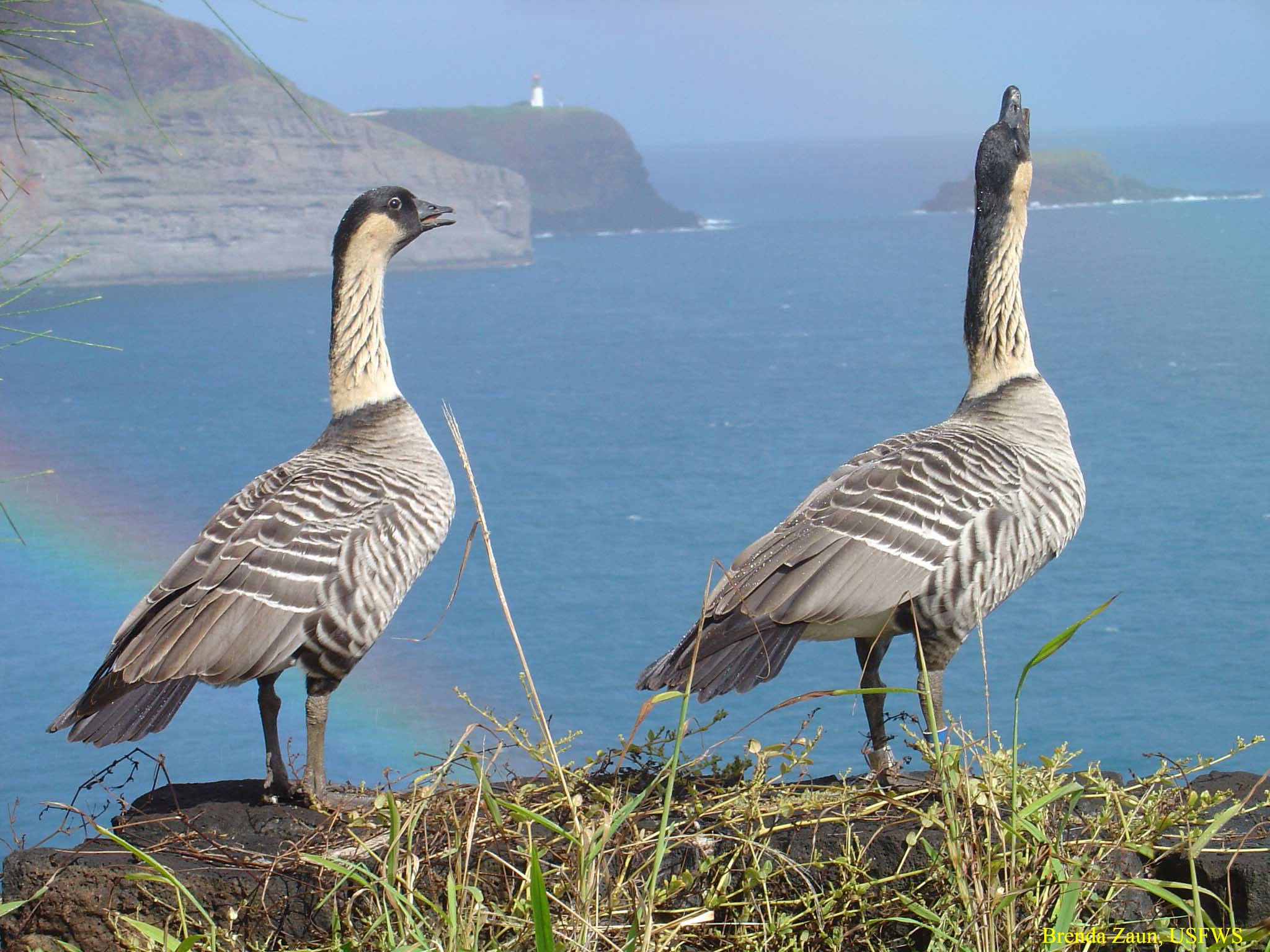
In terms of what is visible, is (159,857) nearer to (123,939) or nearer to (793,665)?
(123,939)

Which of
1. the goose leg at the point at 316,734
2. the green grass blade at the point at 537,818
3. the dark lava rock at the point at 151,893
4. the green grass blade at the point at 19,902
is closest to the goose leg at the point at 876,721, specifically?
the green grass blade at the point at 537,818

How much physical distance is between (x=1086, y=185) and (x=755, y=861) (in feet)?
557

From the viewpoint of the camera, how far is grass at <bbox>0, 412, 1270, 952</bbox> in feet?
12.8

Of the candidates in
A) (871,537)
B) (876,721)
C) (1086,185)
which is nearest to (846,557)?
(871,537)

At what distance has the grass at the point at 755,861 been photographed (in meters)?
3.89

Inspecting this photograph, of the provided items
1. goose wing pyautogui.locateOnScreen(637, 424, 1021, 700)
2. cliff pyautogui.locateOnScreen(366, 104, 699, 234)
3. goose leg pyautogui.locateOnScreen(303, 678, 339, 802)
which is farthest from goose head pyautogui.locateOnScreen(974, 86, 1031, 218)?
cliff pyautogui.locateOnScreen(366, 104, 699, 234)

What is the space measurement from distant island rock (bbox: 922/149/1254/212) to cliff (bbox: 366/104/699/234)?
151 ft

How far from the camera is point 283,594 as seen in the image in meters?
5.73

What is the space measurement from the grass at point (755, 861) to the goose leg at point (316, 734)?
0.75 meters

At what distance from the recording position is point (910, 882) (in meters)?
4.47

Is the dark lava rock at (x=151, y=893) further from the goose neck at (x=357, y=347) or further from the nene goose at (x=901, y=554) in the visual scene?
the goose neck at (x=357, y=347)

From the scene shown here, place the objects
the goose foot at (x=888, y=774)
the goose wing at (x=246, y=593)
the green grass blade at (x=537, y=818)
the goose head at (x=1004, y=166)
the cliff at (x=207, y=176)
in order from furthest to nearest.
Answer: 1. the cliff at (x=207, y=176)
2. the goose head at (x=1004, y=166)
3. the goose wing at (x=246, y=593)
4. the goose foot at (x=888, y=774)
5. the green grass blade at (x=537, y=818)

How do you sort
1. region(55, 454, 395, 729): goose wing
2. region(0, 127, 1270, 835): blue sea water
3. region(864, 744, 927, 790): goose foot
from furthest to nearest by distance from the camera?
1. region(0, 127, 1270, 835): blue sea water
2. region(55, 454, 395, 729): goose wing
3. region(864, 744, 927, 790): goose foot

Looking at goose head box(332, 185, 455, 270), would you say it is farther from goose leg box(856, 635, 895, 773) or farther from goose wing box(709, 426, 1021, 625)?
goose leg box(856, 635, 895, 773)
